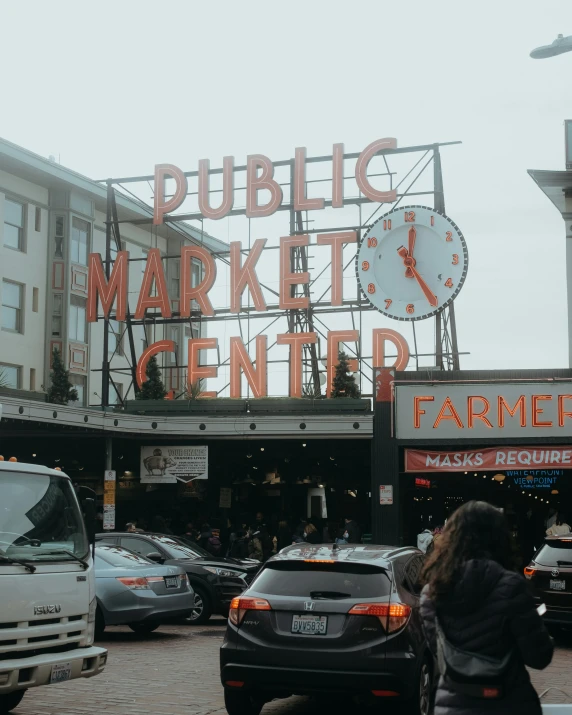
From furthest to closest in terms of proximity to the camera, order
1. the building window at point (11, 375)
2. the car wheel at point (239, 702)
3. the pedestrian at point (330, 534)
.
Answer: the building window at point (11, 375) < the pedestrian at point (330, 534) < the car wheel at point (239, 702)

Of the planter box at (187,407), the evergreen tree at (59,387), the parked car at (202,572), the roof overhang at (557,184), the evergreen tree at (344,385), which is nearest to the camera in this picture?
the parked car at (202,572)

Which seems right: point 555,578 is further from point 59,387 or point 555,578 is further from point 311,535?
point 59,387

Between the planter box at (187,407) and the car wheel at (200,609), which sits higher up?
the planter box at (187,407)

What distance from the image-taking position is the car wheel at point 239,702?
9445mm

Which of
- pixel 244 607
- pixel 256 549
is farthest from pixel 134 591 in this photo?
pixel 256 549

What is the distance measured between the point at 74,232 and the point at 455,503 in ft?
75.4

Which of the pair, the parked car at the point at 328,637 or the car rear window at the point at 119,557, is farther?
the car rear window at the point at 119,557

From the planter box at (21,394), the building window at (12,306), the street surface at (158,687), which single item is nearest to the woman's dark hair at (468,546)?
the street surface at (158,687)

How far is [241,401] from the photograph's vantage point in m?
31.0

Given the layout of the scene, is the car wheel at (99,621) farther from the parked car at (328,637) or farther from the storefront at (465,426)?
the storefront at (465,426)

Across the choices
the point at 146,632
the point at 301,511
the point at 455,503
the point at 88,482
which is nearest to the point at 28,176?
the point at 88,482

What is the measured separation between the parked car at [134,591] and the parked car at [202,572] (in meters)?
1.83

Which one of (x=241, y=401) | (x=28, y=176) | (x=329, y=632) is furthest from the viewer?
(x=28, y=176)

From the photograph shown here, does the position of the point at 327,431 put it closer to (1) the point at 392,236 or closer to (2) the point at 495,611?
(1) the point at 392,236
